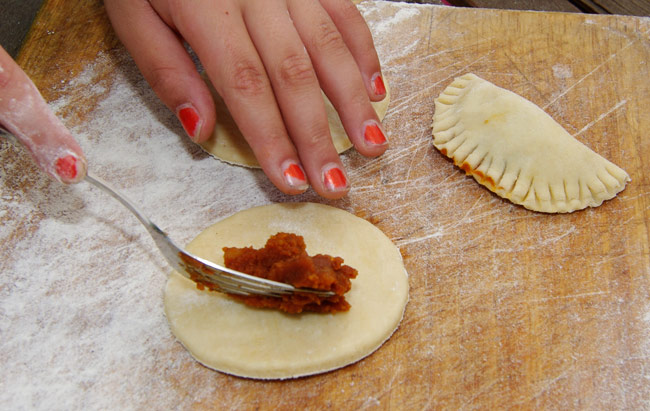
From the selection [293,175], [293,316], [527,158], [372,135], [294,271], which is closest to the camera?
[294,271]

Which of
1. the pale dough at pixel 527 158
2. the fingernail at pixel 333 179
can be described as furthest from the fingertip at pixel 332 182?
the pale dough at pixel 527 158

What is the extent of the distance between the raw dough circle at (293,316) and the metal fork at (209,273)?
102 mm

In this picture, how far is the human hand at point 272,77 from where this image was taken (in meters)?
1.67

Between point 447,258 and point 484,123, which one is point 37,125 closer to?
point 447,258

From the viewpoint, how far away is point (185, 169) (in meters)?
1.96

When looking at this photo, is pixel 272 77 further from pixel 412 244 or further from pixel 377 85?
pixel 412 244

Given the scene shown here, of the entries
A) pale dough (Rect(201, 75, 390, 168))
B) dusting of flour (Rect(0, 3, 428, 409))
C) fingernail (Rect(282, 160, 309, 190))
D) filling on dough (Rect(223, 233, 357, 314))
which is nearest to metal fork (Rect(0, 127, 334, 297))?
filling on dough (Rect(223, 233, 357, 314))

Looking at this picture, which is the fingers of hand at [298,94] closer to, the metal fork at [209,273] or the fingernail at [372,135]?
the fingernail at [372,135]

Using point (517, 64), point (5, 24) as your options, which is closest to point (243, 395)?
point (517, 64)

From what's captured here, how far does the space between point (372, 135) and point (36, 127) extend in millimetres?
1045

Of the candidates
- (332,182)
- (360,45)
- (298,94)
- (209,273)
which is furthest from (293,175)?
(360,45)

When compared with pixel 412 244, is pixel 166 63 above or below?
above

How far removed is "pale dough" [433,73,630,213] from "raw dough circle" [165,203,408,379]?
0.52 m

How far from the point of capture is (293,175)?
164cm
